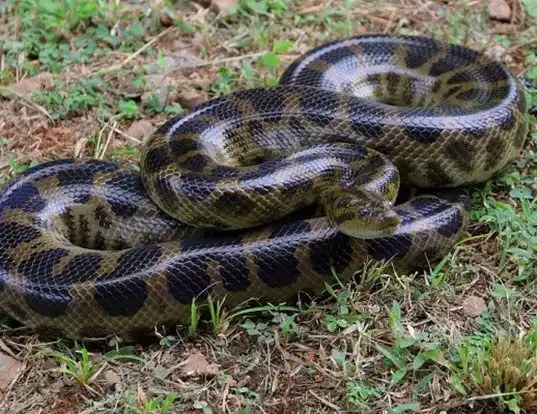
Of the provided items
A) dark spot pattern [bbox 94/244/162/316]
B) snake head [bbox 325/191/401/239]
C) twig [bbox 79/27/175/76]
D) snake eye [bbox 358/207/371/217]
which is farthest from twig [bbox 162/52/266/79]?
snake eye [bbox 358/207/371/217]

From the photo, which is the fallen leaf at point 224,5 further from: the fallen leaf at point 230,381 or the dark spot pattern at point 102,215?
the fallen leaf at point 230,381

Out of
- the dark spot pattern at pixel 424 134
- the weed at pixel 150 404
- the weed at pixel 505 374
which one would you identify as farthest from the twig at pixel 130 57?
the weed at pixel 505 374

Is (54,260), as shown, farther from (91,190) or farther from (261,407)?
(261,407)

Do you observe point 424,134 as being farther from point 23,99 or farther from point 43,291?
point 23,99

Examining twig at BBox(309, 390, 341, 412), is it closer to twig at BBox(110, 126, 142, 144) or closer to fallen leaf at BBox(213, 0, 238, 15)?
twig at BBox(110, 126, 142, 144)

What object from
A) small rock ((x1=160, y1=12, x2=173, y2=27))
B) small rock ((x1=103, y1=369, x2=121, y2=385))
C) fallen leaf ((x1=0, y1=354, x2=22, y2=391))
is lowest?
fallen leaf ((x1=0, y1=354, x2=22, y2=391))

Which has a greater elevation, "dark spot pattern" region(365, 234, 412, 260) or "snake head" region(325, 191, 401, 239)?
"snake head" region(325, 191, 401, 239)
